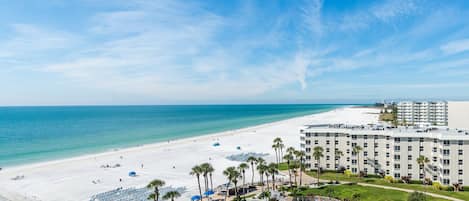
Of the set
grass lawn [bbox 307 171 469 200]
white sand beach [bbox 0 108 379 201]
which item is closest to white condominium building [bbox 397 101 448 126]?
white sand beach [bbox 0 108 379 201]

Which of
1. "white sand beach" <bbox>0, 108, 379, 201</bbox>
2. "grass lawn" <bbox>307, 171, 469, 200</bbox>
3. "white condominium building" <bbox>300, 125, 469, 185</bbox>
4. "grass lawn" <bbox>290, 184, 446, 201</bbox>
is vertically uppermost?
"white condominium building" <bbox>300, 125, 469, 185</bbox>

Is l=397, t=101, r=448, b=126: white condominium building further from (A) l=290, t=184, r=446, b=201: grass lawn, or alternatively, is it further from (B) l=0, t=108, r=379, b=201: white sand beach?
(A) l=290, t=184, r=446, b=201: grass lawn

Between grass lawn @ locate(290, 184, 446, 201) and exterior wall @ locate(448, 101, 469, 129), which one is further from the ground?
exterior wall @ locate(448, 101, 469, 129)

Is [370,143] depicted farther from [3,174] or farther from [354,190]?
[3,174]

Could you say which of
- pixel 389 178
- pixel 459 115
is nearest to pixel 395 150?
pixel 389 178

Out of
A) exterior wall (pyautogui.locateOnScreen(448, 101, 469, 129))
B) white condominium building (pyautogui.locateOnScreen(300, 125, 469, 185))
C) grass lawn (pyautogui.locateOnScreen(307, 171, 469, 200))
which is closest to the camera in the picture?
grass lawn (pyautogui.locateOnScreen(307, 171, 469, 200))

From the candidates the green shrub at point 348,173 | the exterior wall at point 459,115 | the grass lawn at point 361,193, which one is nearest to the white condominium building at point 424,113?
the exterior wall at point 459,115

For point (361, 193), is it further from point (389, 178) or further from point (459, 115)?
point (459, 115)
